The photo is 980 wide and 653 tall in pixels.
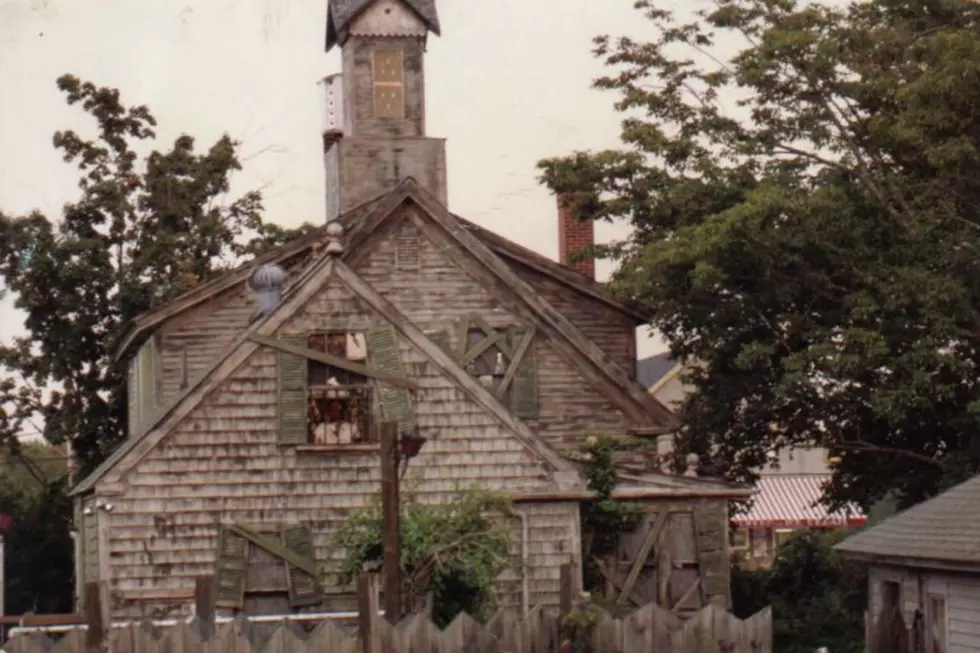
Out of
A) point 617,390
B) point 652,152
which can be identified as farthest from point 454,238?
point 652,152

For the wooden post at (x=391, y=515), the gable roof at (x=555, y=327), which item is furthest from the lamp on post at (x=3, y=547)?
the wooden post at (x=391, y=515)

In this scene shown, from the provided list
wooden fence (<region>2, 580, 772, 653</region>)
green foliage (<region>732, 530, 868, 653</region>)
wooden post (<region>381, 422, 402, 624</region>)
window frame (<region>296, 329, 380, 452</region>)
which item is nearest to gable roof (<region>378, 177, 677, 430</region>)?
green foliage (<region>732, 530, 868, 653</region>)

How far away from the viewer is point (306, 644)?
954 inches

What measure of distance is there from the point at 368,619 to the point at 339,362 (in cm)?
732

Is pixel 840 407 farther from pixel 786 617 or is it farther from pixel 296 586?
pixel 296 586

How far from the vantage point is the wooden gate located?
34094mm

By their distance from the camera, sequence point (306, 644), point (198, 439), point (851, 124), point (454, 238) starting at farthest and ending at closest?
point (851, 124), point (454, 238), point (198, 439), point (306, 644)

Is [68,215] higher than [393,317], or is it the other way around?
[68,215]

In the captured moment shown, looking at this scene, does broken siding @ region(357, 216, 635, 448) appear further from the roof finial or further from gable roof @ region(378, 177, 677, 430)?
the roof finial

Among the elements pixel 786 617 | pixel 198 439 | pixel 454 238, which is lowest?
pixel 786 617

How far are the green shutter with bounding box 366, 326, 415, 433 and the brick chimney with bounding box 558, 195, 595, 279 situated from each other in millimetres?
13804

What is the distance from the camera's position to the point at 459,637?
24938mm

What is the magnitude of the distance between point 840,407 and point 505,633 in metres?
16.7

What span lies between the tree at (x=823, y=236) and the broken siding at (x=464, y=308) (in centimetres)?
291
